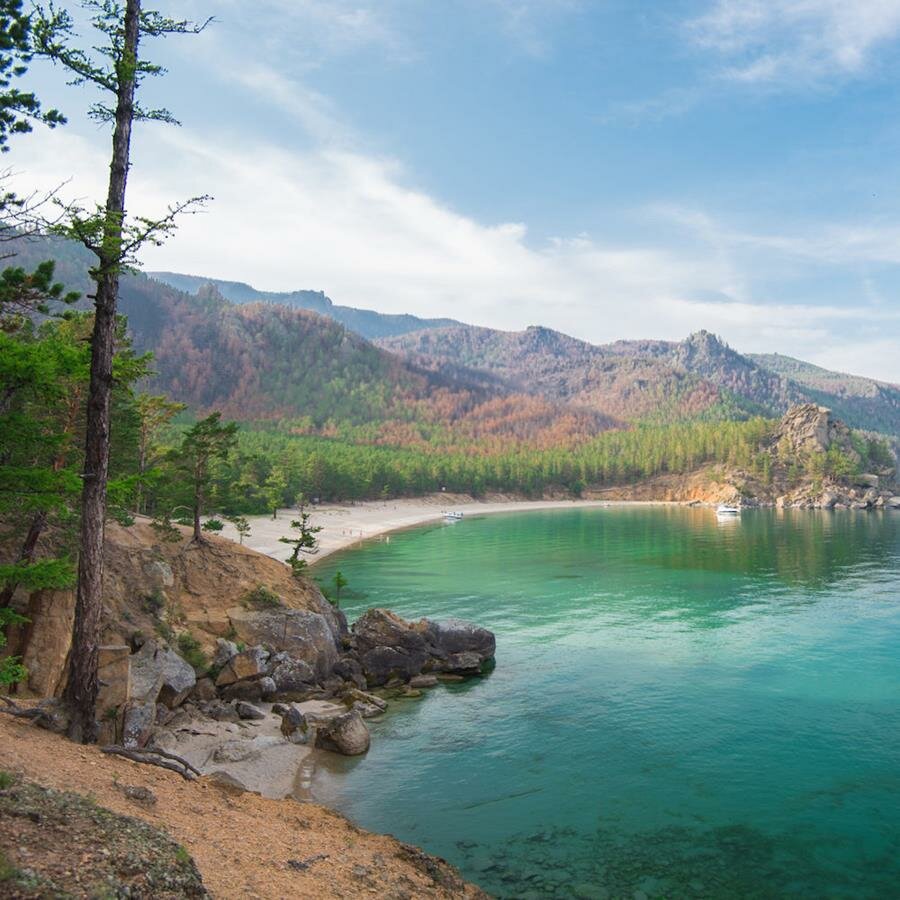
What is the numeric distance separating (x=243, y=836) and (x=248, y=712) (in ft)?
53.1

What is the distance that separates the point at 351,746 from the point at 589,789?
10204 mm

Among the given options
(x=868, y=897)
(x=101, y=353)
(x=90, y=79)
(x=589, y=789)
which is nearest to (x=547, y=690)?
(x=589, y=789)

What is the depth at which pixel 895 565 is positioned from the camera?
83.5 m

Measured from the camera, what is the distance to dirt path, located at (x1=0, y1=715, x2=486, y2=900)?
14.4 m

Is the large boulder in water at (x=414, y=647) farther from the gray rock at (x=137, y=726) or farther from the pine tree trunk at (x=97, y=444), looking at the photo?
the pine tree trunk at (x=97, y=444)

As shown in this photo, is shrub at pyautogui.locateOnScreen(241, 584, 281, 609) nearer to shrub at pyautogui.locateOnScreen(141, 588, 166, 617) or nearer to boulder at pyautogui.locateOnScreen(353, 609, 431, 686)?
shrub at pyautogui.locateOnScreen(141, 588, 166, 617)

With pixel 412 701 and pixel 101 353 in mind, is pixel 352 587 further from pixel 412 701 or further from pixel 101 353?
pixel 101 353

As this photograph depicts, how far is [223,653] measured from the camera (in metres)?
35.5

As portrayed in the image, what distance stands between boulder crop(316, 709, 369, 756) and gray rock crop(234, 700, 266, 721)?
376cm

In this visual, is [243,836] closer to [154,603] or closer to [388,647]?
[154,603]

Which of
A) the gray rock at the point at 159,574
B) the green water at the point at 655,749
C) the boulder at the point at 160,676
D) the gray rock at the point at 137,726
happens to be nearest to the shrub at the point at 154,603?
the gray rock at the point at 159,574

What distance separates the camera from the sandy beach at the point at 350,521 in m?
98.3

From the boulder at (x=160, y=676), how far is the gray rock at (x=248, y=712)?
8.06 ft

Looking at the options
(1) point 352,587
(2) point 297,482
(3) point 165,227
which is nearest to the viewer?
(3) point 165,227
